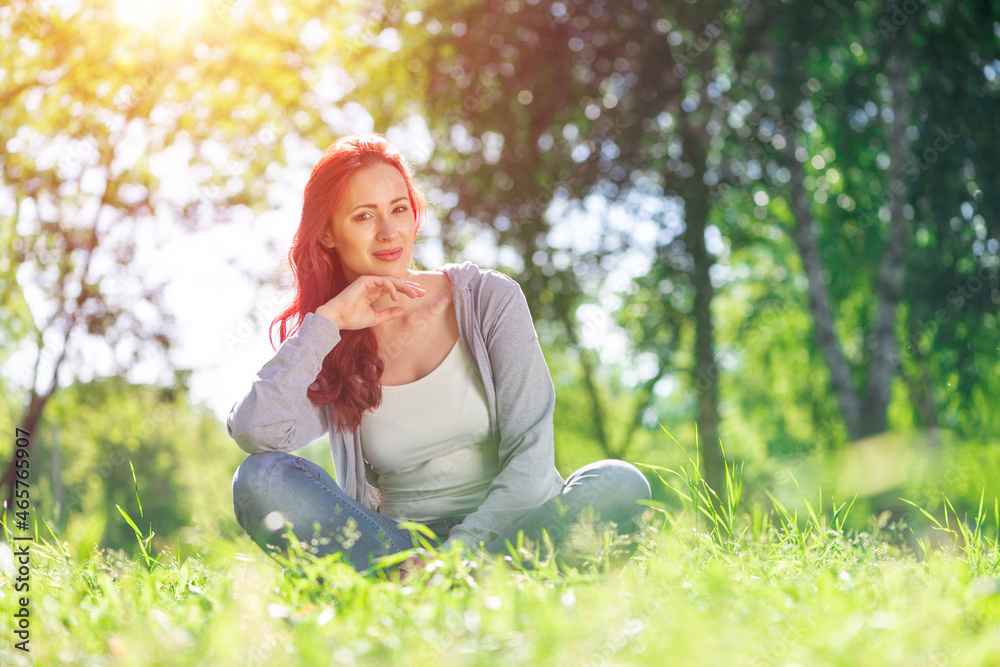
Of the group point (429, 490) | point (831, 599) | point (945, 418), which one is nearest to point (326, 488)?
point (429, 490)

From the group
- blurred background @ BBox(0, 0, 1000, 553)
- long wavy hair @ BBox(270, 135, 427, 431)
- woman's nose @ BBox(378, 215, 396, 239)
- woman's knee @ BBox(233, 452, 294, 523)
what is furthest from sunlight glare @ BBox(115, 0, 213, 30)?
woman's knee @ BBox(233, 452, 294, 523)

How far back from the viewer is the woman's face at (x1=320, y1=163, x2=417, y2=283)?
2754 mm

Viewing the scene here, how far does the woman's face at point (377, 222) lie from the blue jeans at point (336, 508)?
80 cm

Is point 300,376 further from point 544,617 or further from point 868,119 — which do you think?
point 868,119

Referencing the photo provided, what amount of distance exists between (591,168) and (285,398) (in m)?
5.88

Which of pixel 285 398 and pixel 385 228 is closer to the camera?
pixel 285 398

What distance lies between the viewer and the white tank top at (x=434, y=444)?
261 centimetres

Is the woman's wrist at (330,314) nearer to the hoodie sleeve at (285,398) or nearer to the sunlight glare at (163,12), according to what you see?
the hoodie sleeve at (285,398)

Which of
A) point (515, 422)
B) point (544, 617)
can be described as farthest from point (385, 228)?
point (544, 617)

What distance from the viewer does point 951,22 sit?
6277mm

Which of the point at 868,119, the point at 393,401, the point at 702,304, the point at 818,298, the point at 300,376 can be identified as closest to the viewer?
the point at 300,376

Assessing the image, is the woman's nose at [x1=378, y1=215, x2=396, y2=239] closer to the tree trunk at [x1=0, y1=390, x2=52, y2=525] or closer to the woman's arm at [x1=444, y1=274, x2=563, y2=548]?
the woman's arm at [x1=444, y1=274, x2=563, y2=548]

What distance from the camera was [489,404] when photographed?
2.63m

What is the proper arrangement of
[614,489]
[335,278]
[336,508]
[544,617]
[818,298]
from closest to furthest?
[544,617]
[336,508]
[614,489]
[335,278]
[818,298]
